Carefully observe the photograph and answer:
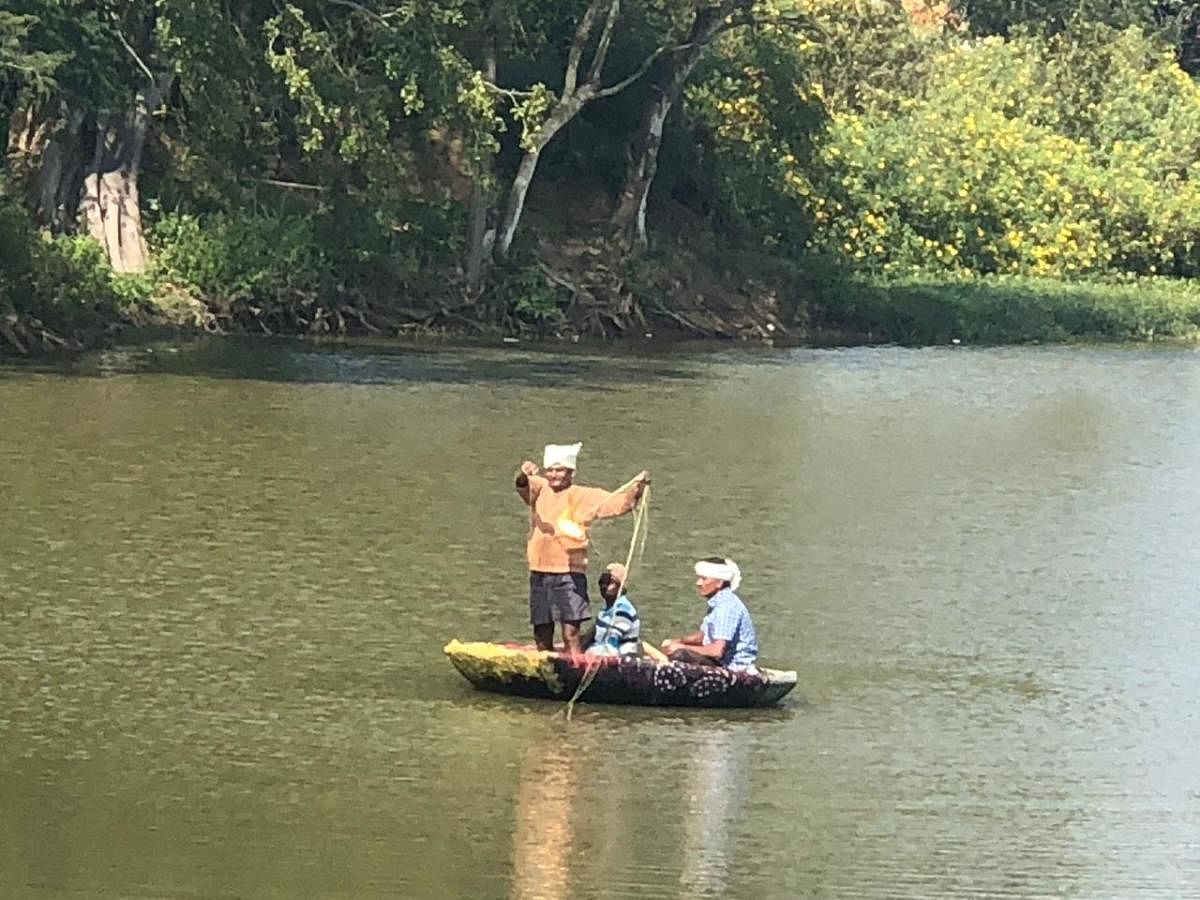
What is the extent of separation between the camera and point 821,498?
22625mm

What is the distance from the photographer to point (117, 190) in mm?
36812

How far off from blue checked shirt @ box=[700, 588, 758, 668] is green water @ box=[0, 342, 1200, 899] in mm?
319

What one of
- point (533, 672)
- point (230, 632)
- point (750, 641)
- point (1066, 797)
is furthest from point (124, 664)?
point (1066, 797)

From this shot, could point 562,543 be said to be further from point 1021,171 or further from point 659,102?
point 1021,171

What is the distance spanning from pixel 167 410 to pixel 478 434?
346cm

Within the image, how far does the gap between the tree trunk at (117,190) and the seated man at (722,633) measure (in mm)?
24215

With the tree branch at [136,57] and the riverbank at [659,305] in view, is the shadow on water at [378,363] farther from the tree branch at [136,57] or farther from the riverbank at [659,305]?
the tree branch at [136,57]

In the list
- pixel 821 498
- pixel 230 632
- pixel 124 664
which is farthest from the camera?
pixel 821 498

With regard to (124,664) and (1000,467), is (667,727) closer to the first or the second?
(124,664)

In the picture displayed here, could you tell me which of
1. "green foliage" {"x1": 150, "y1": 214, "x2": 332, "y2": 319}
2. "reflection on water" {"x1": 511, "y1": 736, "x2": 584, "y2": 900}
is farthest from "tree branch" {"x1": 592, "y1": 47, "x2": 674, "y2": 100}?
"reflection on water" {"x1": 511, "y1": 736, "x2": 584, "y2": 900}

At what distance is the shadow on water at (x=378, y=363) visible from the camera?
3097 centimetres

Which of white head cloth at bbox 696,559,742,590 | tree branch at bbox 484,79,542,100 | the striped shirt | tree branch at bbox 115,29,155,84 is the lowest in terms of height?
the striped shirt

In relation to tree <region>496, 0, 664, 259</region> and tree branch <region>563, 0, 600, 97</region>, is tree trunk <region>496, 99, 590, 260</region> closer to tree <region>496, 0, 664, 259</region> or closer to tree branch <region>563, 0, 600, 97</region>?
tree <region>496, 0, 664, 259</region>

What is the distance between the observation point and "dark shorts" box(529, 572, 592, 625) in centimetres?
1359
